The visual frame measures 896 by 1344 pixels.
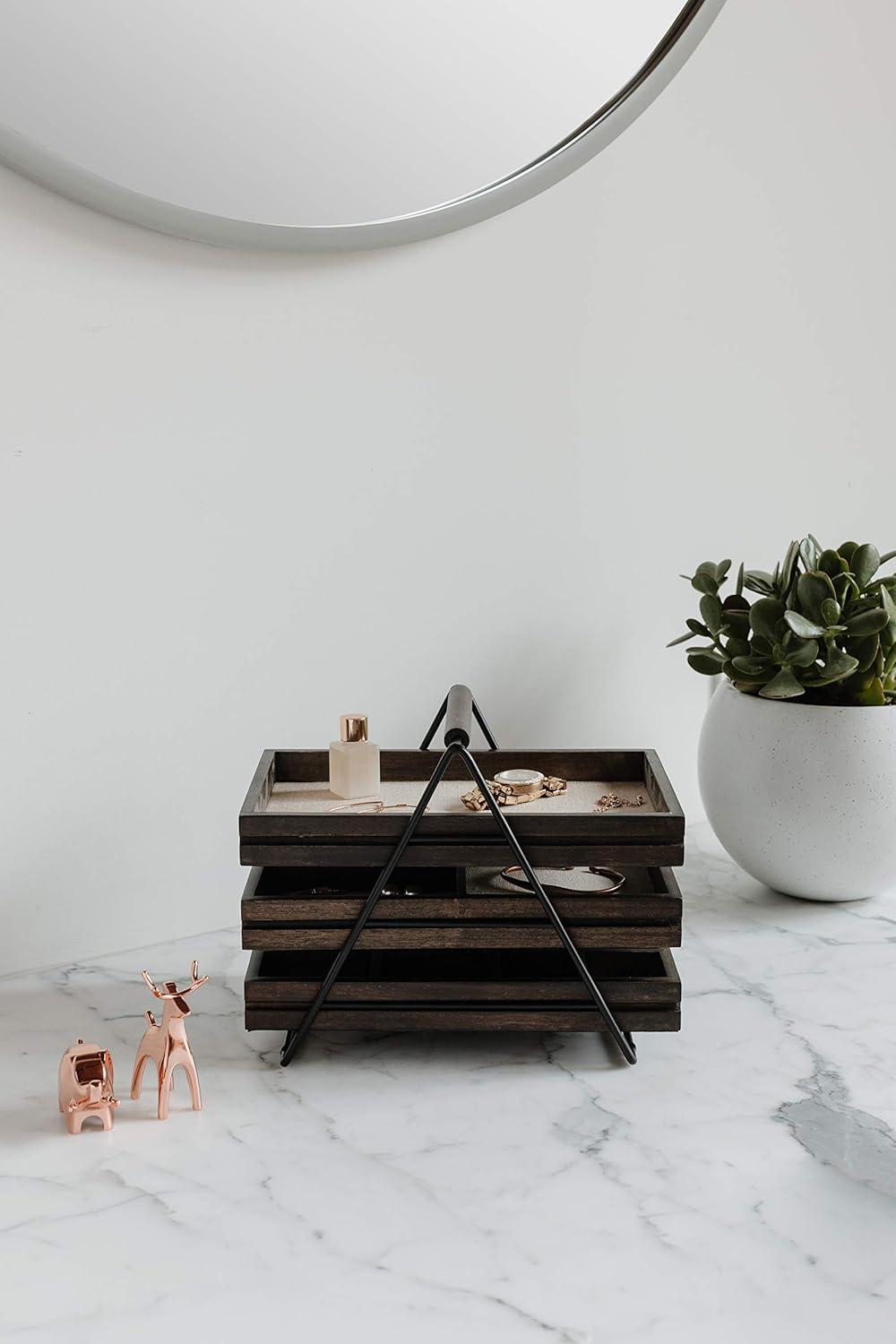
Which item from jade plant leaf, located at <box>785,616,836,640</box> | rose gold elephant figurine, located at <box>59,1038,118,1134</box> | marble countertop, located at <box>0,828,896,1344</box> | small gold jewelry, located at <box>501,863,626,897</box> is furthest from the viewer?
jade plant leaf, located at <box>785,616,836,640</box>

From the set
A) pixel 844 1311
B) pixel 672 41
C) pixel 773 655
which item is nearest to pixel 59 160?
pixel 672 41

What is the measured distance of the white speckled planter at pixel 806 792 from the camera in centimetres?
86

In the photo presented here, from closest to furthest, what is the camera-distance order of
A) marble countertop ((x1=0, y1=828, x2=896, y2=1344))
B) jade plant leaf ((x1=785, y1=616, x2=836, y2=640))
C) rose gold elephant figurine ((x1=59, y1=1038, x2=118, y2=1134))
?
marble countertop ((x1=0, y1=828, x2=896, y2=1344)) → rose gold elephant figurine ((x1=59, y1=1038, x2=118, y2=1134)) → jade plant leaf ((x1=785, y1=616, x2=836, y2=640))

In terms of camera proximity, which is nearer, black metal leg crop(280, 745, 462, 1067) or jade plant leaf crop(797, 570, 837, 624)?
black metal leg crop(280, 745, 462, 1067)

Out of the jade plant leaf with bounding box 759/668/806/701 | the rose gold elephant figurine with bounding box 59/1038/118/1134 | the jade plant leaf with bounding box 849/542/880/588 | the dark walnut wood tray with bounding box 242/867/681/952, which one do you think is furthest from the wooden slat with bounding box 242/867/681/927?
the jade plant leaf with bounding box 849/542/880/588

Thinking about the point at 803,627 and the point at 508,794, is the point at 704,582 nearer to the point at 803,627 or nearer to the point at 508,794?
the point at 803,627

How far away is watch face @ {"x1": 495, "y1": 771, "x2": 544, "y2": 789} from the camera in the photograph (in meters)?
0.77

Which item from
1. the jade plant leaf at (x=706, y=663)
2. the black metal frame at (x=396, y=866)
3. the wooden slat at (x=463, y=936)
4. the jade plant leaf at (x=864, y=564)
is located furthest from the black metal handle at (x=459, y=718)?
the jade plant leaf at (x=864, y=564)

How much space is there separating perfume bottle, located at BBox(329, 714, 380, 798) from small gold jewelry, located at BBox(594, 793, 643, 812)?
15 cm

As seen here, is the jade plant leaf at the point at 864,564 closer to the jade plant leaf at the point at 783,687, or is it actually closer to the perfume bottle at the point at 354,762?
the jade plant leaf at the point at 783,687

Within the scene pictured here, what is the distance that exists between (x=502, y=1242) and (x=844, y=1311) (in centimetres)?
15

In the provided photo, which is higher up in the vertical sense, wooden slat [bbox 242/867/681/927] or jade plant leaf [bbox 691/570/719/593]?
jade plant leaf [bbox 691/570/719/593]

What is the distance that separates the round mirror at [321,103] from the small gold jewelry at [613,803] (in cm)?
43

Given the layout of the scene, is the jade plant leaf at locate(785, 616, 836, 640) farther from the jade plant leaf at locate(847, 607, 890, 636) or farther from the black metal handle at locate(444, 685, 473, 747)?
the black metal handle at locate(444, 685, 473, 747)
